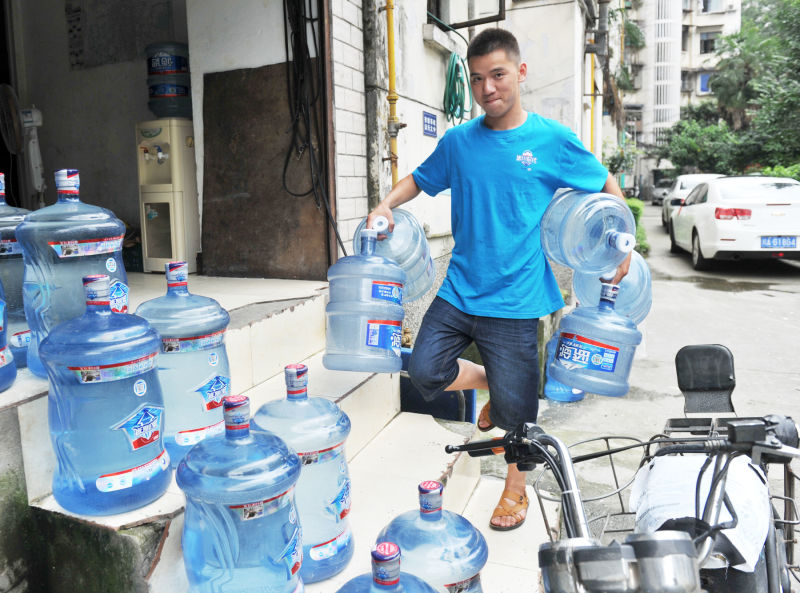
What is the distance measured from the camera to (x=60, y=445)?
2045 mm

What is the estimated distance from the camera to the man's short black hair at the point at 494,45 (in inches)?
114

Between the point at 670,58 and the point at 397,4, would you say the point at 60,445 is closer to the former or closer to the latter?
the point at 397,4

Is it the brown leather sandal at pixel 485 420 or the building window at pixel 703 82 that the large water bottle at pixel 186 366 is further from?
the building window at pixel 703 82

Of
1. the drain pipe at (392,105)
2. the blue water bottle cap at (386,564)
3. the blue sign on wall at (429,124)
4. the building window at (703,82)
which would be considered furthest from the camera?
the building window at (703,82)

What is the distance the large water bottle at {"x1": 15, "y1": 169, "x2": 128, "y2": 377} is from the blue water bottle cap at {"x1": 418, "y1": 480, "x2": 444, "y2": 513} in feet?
4.14

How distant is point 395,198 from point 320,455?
150 cm

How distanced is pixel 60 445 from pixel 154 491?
13.1 inches

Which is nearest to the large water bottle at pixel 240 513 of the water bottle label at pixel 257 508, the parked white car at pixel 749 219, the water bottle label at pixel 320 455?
the water bottle label at pixel 257 508

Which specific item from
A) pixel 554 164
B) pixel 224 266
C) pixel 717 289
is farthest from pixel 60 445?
pixel 717 289

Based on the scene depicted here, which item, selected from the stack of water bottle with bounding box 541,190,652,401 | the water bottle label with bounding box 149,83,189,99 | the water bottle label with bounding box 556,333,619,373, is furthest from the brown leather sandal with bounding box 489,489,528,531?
the water bottle label with bounding box 149,83,189,99

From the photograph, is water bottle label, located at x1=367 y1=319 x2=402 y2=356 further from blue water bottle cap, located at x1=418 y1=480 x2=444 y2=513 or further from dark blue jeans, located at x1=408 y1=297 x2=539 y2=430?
blue water bottle cap, located at x1=418 y1=480 x2=444 y2=513

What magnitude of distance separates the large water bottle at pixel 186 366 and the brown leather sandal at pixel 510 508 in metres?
1.43

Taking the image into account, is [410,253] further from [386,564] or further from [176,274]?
[386,564]

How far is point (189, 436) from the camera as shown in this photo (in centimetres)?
238
